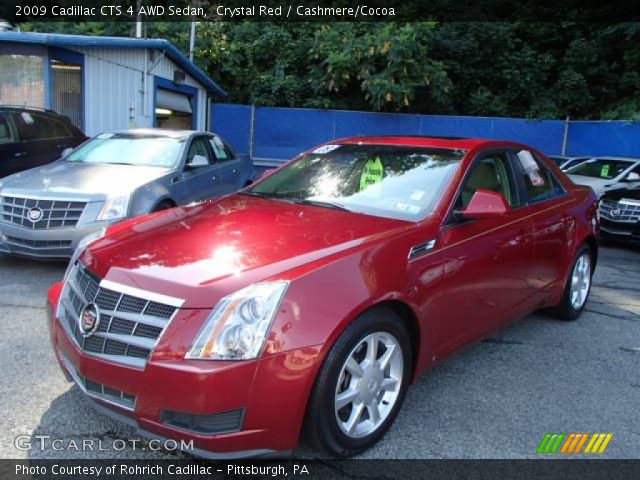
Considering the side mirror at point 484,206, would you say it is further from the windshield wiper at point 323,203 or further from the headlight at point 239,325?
the headlight at point 239,325

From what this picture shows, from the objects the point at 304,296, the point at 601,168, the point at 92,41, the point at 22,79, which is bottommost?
→ the point at 304,296

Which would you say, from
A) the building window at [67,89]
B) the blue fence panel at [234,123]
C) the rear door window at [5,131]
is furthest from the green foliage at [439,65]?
the rear door window at [5,131]

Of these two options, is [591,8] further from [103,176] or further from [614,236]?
[103,176]

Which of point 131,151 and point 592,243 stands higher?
point 131,151

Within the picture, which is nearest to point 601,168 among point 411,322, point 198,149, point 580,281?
point 580,281

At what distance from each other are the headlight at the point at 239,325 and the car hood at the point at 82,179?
3786 mm

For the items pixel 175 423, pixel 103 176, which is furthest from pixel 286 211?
pixel 103 176

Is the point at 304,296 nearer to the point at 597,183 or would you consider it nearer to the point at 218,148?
the point at 218,148

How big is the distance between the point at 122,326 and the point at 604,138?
17083 mm

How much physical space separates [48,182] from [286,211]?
3630 millimetres

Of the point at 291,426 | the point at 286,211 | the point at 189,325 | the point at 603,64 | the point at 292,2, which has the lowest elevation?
the point at 291,426

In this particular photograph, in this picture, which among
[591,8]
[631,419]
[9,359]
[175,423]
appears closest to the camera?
[175,423]

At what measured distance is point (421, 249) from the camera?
316 centimetres

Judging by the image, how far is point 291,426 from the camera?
97.4 inches
